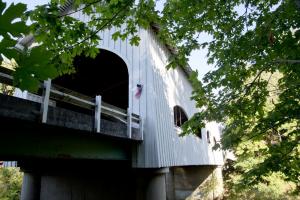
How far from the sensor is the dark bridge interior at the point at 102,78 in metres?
11.2

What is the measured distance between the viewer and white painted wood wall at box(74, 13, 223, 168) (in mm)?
7184

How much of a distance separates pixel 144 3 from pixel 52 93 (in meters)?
2.31

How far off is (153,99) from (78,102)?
9.64 feet

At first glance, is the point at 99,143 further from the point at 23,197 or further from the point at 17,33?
the point at 23,197

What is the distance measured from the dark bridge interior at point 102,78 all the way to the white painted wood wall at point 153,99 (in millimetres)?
1850

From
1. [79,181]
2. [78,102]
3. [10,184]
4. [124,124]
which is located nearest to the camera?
[78,102]

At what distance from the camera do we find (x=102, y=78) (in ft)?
42.9

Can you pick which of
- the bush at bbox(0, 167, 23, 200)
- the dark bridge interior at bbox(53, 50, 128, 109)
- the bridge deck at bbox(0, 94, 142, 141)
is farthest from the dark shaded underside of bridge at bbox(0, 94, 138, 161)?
the bush at bbox(0, 167, 23, 200)

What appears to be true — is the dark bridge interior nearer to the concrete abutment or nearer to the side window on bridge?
the side window on bridge

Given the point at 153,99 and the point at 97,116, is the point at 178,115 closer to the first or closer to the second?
the point at 153,99

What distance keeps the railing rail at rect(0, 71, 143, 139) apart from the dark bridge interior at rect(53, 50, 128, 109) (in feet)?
14.1

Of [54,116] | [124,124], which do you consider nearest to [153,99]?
[124,124]

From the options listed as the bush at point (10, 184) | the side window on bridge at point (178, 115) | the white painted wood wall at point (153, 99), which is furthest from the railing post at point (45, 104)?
the bush at point (10, 184)

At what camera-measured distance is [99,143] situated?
5969mm
